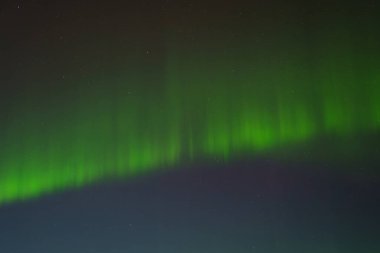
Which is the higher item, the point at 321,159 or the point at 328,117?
the point at 328,117

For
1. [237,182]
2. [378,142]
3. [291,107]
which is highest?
[291,107]

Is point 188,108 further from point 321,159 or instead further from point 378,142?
point 378,142

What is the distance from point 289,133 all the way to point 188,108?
1.20ft

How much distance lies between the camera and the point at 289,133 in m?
1.68

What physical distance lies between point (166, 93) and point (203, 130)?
0.20m

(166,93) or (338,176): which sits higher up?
(166,93)

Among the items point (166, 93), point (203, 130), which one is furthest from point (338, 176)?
point (166, 93)

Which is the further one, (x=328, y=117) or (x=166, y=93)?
(x=166, y=93)

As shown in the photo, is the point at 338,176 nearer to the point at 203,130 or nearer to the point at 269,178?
the point at 269,178

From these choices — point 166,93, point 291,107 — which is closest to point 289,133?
point 291,107

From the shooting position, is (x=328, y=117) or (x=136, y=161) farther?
(x=136, y=161)

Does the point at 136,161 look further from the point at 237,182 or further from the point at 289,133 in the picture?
the point at 289,133

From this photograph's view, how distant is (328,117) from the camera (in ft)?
5.45

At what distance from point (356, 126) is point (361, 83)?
148mm
